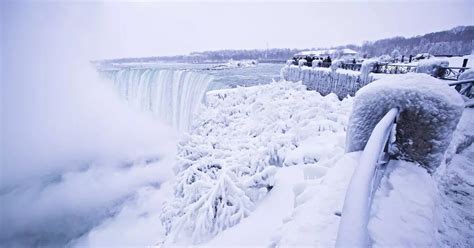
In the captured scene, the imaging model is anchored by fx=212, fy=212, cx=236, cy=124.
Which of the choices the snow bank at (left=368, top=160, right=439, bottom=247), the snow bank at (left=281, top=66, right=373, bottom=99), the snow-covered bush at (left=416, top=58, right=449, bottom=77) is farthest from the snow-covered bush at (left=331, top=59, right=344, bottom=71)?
the snow bank at (left=368, top=160, right=439, bottom=247)

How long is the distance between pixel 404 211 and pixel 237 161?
194 inches

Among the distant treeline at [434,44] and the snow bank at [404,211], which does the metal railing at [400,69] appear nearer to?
the snow bank at [404,211]

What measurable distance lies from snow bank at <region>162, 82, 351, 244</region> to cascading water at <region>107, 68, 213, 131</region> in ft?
32.1

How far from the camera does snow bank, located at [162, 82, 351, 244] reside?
5238 millimetres

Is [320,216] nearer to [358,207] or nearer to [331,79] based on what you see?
[358,207]

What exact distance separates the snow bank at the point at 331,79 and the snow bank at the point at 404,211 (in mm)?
11043

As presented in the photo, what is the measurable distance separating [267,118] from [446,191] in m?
6.83

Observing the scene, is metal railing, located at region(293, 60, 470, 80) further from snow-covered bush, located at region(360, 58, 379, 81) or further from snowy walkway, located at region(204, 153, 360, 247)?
snowy walkway, located at region(204, 153, 360, 247)

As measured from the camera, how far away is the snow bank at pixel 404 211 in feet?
4.78

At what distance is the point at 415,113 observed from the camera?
234cm

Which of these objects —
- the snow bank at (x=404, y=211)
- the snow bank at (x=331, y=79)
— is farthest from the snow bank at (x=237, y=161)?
the snow bank at (x=331, y=79)

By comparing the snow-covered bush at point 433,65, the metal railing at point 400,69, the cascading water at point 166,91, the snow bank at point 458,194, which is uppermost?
the snow-covered bush at point 433,65

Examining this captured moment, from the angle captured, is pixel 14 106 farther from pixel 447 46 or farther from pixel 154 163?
pixel 447 46

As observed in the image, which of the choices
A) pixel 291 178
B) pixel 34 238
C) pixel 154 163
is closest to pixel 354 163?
pixel 291 178
